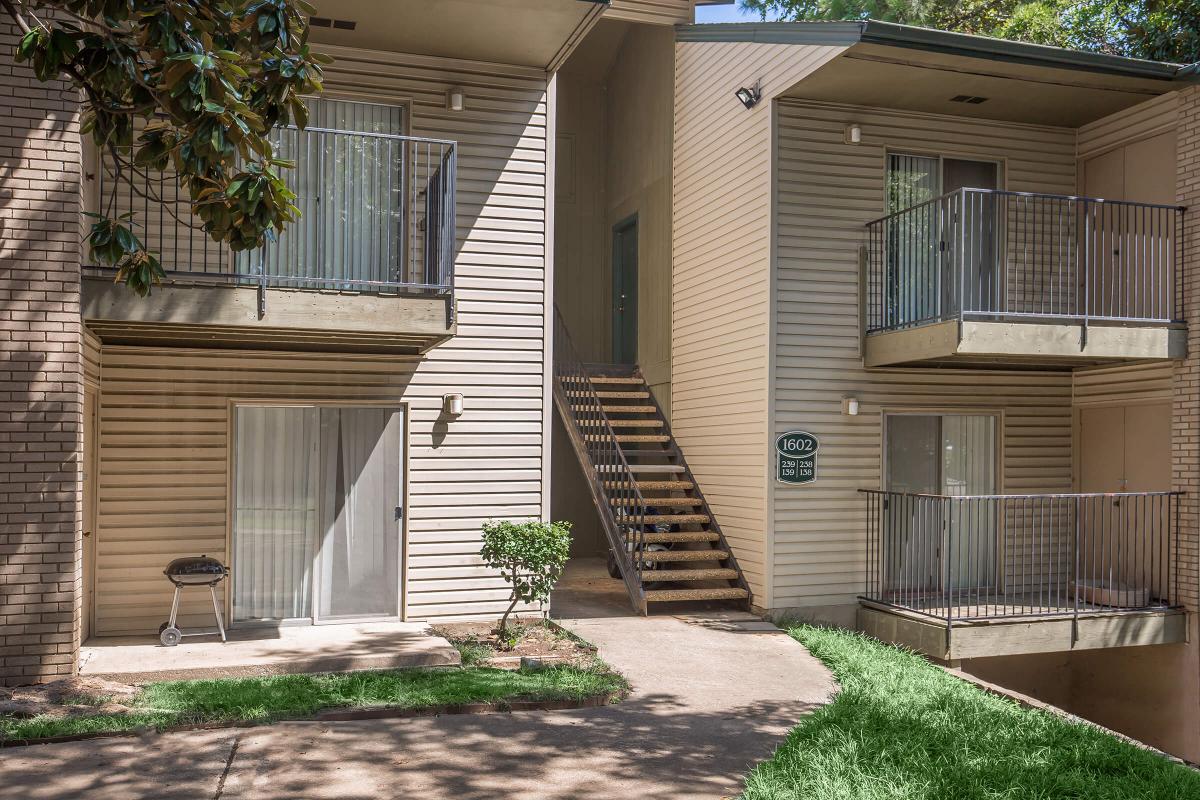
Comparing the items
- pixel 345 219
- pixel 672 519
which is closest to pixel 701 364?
pixel 672 519

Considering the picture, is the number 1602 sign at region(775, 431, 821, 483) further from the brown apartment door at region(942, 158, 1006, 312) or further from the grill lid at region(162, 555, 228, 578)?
the grill lid at region(162, 555, 228, 578)

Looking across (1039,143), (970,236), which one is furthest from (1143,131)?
(970,236)

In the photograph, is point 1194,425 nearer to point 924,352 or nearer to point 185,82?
point 924,352

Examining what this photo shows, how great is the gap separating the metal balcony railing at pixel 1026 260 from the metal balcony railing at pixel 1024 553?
6.91 ft

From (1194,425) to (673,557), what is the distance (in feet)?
18.7

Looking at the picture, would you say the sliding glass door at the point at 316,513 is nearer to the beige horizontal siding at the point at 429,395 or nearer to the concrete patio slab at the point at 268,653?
the beige horizontal siding at the point at 429,395

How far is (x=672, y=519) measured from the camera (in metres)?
11.8

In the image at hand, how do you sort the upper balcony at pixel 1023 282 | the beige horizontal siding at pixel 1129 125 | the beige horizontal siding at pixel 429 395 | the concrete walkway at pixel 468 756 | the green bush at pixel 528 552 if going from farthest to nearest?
the beige horizontal siding at pixel 1129 125
the upper balcony at pixel 1023 282
the beige horizontal siding at pixel 429 395
the green bush at pixel 528 552
the concrete walkway at pixel 468 756

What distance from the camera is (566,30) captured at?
368 inches

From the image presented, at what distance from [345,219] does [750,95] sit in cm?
493

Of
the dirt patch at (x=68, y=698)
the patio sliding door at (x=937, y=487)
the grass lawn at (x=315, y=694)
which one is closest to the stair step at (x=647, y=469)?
the patio sliding door at (x=937, y=487)

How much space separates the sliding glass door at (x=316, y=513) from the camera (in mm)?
9305

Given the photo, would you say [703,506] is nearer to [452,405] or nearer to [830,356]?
[830,356]

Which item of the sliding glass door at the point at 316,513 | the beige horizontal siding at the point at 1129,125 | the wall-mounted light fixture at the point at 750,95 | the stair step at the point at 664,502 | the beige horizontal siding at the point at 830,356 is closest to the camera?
the sliding glass door at the point at 316,513
